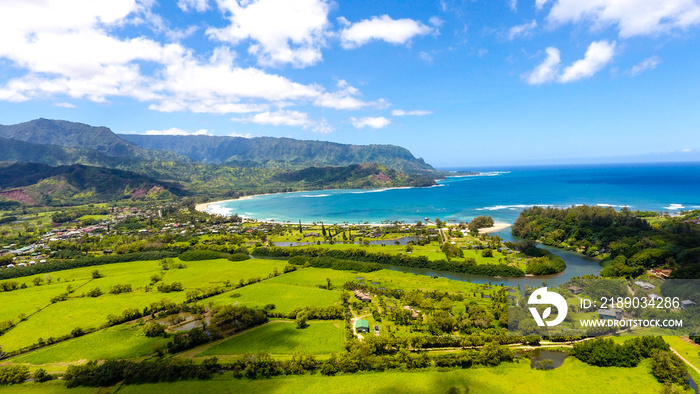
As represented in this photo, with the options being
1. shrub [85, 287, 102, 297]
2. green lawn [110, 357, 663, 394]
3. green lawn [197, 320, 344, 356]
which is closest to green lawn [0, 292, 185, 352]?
shrub [85, 287, 102, 297]

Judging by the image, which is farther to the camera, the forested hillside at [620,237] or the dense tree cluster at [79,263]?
the dense tree cluster at [79,263]

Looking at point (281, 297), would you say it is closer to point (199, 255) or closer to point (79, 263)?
point (199, 255)

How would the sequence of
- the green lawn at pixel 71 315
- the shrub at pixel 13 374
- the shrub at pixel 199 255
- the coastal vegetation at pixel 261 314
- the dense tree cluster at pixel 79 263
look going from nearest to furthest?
the shrub at pixel 13 374 < the coastal vegetation at pixel 261 314 < the green lawn at pixel 71 315 < the dense tree cluster at pixel 79 263 < the shrub at pixel 199 255

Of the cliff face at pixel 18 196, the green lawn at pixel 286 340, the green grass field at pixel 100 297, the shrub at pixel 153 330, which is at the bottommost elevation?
the green grass field at pixel 100 297

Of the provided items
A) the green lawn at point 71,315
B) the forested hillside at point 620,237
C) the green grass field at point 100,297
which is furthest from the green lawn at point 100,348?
the forested hillside at point 620,237

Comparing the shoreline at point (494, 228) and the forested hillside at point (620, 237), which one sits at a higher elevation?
the forested hillside at point (620, 237)

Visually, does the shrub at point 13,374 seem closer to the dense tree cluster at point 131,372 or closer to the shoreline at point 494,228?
the dense tree cluster at point 131,372
